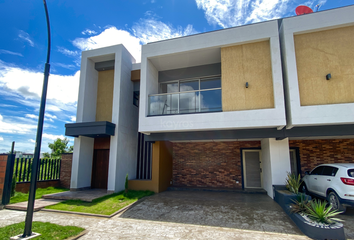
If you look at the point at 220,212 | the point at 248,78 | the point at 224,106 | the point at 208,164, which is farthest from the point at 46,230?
the point at 208,164

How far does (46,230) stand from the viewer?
5.41 meters

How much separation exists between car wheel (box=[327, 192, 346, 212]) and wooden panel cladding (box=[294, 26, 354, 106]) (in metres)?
3.16

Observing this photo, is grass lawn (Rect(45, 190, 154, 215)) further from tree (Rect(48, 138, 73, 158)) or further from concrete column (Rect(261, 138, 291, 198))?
tree (Rect(48, 138, 73, 158))

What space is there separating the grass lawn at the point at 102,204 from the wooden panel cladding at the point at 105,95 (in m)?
4.58

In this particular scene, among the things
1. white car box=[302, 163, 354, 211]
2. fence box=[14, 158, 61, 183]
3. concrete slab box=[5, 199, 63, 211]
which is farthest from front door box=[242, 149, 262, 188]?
fence box=[14, 158, 61, 183]

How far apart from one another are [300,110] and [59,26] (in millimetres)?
8549

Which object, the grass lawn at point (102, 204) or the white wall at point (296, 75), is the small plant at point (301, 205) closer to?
the white wall at point (296, 75)

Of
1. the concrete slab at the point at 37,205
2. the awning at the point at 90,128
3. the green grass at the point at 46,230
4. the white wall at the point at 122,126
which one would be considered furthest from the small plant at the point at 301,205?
the concrete slab at the point at 37,205

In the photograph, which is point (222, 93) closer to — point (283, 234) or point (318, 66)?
point (318, 66)

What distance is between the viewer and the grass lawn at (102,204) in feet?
24.3

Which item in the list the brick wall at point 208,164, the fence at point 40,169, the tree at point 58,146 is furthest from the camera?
the tree at point 58,146

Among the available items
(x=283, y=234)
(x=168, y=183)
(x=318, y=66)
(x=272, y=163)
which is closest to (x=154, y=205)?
(x=168, y=183)

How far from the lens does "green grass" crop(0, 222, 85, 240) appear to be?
5.01 metres

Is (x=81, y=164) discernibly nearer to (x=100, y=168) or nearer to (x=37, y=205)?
(x=100, y=168)
